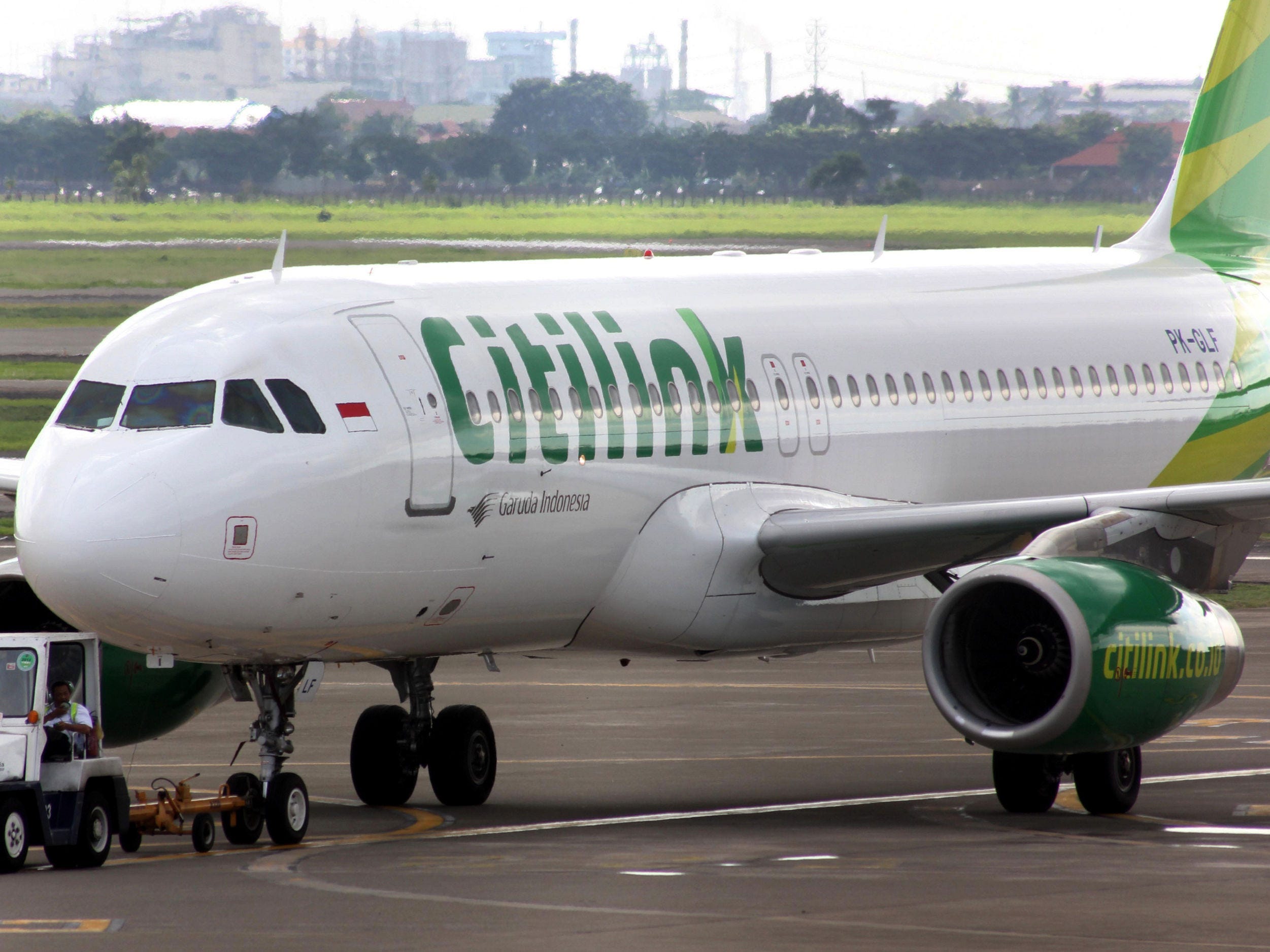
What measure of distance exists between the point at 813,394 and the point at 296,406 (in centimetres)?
573

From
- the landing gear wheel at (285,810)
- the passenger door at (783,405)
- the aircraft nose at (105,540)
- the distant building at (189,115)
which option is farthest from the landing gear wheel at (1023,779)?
the distant building at (189,115)

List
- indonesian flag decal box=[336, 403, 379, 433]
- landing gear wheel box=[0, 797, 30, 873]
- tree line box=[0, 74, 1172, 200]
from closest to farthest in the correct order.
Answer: landing gear wheel box=[0, 797, 30, 873] < indonesian flag decal box=[336, 403, 379, 433] < tree line box=[0, 74, 1172, 200]

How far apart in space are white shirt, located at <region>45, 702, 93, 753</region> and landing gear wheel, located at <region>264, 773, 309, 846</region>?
4.35 feet

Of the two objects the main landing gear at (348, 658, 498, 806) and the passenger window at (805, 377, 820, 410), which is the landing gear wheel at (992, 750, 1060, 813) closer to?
the passenger window at (805, 377, 820, 410)

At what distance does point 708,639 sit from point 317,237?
34.7 metres

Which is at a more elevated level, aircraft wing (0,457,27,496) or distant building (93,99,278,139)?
distant building (93,99,278,139)

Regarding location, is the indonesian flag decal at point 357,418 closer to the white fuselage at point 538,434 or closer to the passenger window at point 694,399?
the white fuselage at point 538,434

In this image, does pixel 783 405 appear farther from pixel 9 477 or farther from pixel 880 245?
pixel 9 477

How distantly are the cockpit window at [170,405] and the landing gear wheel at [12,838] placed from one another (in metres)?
2.64

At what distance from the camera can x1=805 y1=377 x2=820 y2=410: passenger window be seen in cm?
1955

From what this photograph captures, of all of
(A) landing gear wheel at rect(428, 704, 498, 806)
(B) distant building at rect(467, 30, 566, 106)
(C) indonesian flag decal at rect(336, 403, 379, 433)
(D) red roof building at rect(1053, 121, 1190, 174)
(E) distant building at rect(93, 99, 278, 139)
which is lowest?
(A) landing gear wheel at rect(428, 704, 498, 806)

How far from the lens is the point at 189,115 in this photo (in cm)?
5553

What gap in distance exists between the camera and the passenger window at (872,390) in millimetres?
20156

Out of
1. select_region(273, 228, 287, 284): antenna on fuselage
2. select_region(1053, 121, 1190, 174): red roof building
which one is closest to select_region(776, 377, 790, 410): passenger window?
select_region(273, 228, 287, 284): antenna on fuselage
